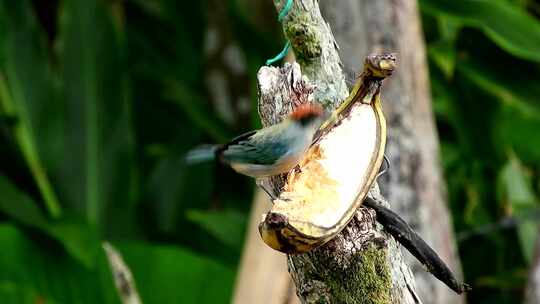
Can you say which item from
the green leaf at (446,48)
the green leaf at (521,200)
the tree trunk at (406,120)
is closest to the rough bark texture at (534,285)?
the tree trunk at (406,120)

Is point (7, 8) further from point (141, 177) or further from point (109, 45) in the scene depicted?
point (141, 177)

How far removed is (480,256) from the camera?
110 inches

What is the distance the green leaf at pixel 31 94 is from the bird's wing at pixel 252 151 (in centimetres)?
199

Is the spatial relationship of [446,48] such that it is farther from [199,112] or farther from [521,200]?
[199,112]

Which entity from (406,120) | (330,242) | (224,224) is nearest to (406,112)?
(406,120)

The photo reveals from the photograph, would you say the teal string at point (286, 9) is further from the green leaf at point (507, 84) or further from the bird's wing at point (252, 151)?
the green leaf at point (507, 84)

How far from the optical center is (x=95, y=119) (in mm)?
2689

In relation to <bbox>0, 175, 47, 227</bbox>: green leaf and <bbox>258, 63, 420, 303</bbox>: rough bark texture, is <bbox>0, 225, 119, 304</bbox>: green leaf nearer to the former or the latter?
<bbox>0, 175, 47, 227</bbox>: green leaf

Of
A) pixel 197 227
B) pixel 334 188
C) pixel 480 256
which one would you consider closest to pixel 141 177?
pixel 197 227

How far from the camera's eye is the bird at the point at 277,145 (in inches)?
25.0

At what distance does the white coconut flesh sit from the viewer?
591 millimetres

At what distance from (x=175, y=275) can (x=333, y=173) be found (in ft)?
5.34

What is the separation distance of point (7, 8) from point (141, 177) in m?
0.63

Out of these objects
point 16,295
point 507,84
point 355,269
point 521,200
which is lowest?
point 521,200
